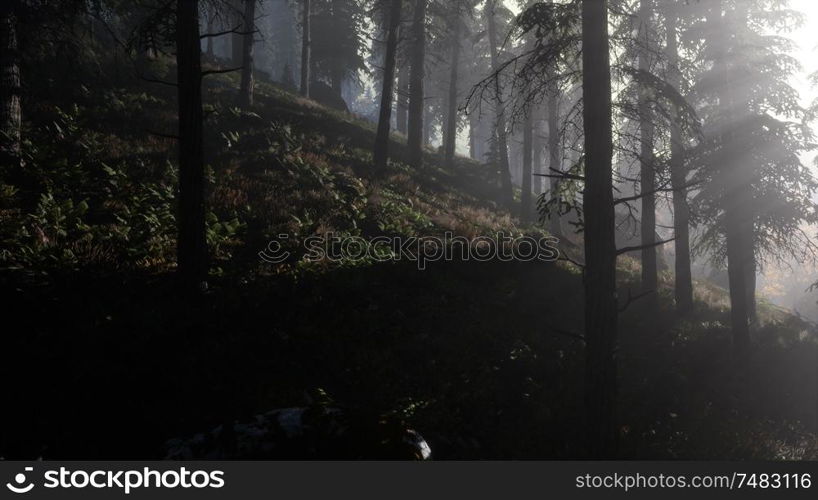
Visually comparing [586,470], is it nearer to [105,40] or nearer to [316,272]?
[316,272]

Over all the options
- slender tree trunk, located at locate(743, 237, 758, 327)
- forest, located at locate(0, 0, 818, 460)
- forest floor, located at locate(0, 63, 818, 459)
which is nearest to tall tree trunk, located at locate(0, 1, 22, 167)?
forest, located at locate(0, 0, 818, 460)

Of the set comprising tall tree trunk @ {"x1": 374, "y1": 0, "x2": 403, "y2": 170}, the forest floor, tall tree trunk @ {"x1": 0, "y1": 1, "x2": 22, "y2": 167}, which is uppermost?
tall tree trunk @ {"x1": 374, "y1": 0, "x2": 403, "y2": 170}

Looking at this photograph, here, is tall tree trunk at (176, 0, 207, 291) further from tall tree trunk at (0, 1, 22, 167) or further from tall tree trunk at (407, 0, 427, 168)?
tall tree trunk at (407, 0, 427, 168)

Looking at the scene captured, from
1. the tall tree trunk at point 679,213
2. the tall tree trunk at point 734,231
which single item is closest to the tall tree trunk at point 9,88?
the tall tree trunk at point 679,213

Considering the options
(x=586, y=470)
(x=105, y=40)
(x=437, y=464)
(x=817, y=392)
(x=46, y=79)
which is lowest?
(x=817, y=392)

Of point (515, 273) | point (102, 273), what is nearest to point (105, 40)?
point (102, 273)

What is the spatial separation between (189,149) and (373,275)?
469 cm

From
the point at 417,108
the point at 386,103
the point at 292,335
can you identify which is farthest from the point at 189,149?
the point at 417,108

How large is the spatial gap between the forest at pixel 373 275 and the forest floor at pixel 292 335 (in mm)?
53

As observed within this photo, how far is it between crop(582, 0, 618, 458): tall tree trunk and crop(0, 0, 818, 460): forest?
3 centimetres

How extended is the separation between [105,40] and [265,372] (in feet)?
73.2

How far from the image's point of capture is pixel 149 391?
21.7ft

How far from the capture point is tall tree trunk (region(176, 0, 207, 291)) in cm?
802

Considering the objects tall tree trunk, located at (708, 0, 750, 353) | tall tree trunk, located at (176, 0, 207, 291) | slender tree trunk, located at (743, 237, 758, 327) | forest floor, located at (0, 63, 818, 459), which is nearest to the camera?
A: forest floor, located at (0, 63, 818, 459)
